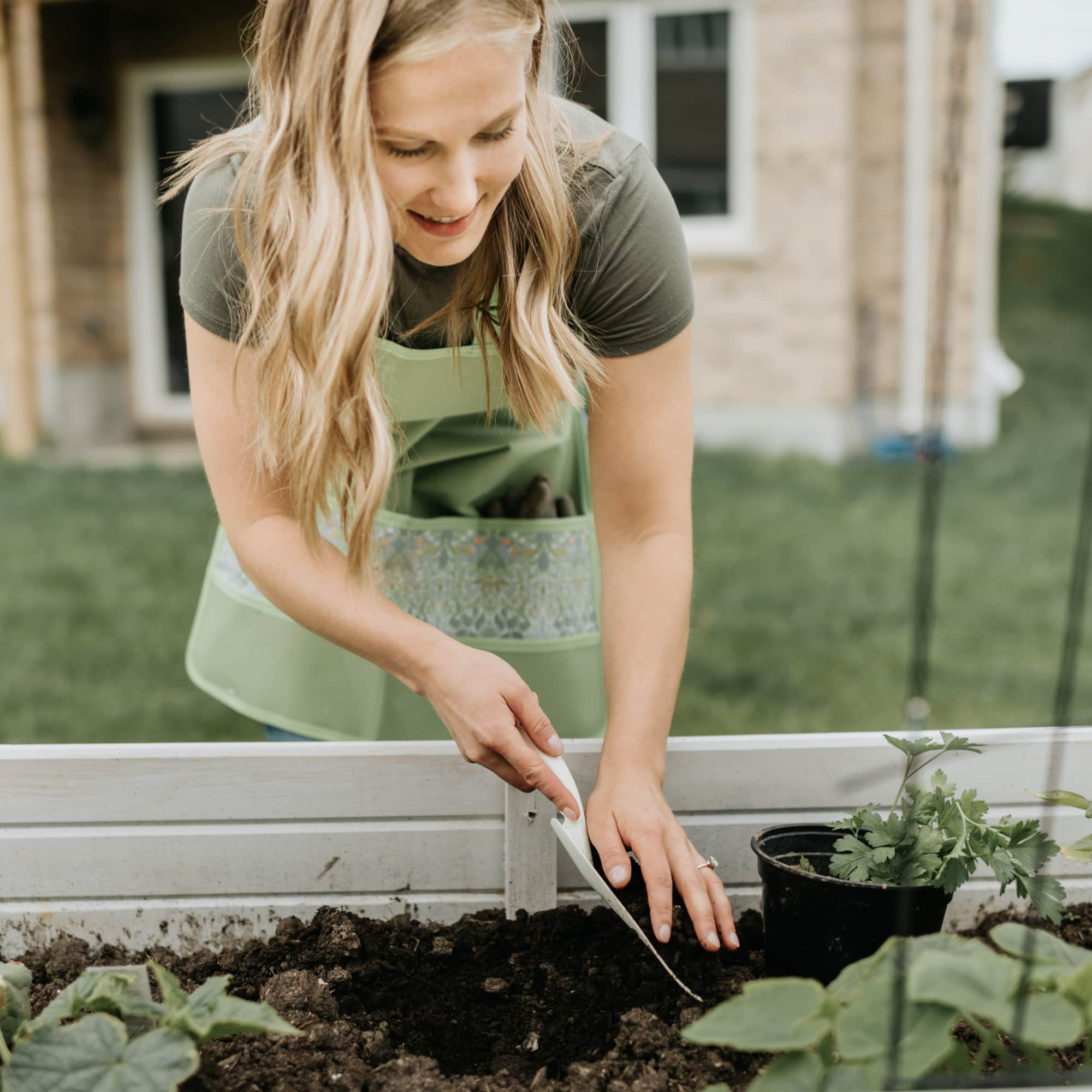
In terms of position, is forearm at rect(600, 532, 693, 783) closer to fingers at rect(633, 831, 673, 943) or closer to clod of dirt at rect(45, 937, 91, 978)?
fingers at rect(633, 831, 673, 943)

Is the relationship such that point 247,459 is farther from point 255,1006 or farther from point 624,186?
point 255,1006

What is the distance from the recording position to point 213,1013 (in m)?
0.89

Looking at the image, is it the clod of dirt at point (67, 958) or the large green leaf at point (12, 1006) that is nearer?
the large green leaf at point (12, 1006)

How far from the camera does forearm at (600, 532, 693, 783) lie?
1.22 m

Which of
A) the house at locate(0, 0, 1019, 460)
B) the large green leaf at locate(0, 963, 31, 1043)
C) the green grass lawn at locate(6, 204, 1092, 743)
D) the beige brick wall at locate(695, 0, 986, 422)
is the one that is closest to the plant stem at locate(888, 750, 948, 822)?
the large green leaf at locate(0, 963, 31, 1043)

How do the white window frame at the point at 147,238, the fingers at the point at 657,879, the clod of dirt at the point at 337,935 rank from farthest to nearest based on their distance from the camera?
the white window frame at the point at 147,238 → the clod of dirt at the point at 337,935 → the fingers at the point at 657,879

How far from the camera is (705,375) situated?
6.26 m

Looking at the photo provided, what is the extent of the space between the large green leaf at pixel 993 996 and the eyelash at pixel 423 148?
0.77 metres

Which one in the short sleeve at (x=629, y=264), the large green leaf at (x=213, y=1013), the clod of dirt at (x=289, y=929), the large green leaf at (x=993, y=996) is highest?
the short sleeve at (x=629, y=264)

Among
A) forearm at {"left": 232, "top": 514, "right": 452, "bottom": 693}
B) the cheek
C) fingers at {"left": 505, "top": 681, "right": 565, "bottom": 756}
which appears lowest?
fingers at {"left": 505, "top": 681, "right": 565, "bottom": 756}

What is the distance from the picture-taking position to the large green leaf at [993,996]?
758 mm

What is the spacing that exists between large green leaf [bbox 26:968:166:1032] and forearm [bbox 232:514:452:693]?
1.29ft

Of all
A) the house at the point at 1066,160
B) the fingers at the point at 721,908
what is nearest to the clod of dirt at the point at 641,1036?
the fingers at the point at 721,908

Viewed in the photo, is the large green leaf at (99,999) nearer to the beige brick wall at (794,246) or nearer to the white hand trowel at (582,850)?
the white hand trowel at (582,850)
